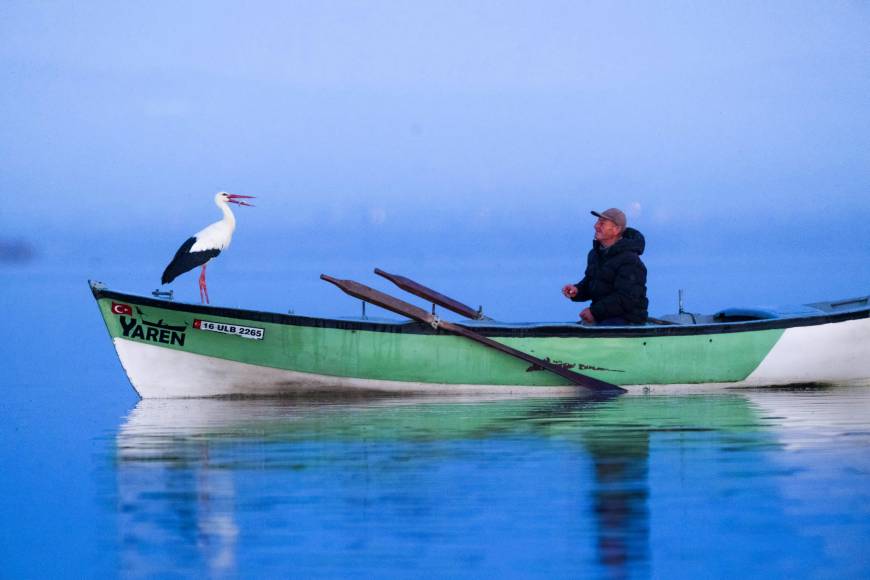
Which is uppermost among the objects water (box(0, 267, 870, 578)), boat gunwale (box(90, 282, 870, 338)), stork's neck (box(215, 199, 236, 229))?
stork's neck (box(215, 199, 236, 229))

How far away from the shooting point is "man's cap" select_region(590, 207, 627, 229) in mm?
13055

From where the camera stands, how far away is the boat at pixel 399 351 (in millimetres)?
12641

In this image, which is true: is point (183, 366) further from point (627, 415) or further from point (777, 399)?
point (777, 399)

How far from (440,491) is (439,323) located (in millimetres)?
5115

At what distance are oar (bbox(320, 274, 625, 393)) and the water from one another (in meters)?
0.86

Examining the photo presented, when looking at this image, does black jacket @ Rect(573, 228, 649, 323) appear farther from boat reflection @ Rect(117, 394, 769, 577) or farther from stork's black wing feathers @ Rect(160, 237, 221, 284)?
stork's black wing feathers @ Rect(160, 237, 221, 284)

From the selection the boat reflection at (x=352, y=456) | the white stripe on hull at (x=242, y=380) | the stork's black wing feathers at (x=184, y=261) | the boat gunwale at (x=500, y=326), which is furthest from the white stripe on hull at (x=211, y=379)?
the stork's black wing feathers at (x=184, y=261)

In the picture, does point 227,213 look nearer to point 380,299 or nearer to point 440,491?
point 380,299

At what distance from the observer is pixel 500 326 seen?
1289 cm

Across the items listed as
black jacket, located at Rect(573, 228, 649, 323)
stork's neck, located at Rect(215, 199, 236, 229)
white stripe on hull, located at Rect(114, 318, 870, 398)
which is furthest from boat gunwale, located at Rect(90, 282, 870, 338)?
stork's neck, located at Rect(215, 199, 236, 229)

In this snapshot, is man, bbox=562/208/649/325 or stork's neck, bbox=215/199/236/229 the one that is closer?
man, bbox=562/208/649/325

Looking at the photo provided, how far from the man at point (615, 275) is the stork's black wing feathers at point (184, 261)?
11.3ft

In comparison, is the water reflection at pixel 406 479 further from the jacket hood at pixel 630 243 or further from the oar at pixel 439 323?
the jacket hood at pixel 630 243

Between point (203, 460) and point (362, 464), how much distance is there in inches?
40.3
